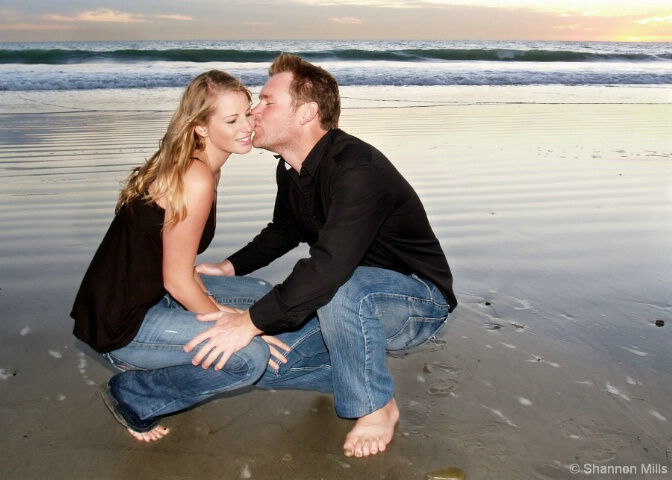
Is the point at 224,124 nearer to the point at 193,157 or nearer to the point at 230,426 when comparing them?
the point at 193,157

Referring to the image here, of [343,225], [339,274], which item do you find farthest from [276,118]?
[339,274]

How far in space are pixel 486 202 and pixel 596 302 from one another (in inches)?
90.8

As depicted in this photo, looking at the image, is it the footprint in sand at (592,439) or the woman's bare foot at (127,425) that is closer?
the footprint in sand at (592,439)

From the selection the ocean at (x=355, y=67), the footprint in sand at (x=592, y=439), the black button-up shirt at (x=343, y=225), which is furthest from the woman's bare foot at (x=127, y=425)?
the ocean at (x=355, y=67)

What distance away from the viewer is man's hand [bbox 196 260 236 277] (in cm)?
370

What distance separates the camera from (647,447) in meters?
2.86

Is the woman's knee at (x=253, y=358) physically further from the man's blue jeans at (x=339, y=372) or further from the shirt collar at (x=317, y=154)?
the shirt collar at (x=317, y=154)

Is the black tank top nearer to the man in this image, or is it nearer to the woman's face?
the man

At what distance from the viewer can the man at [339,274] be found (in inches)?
112

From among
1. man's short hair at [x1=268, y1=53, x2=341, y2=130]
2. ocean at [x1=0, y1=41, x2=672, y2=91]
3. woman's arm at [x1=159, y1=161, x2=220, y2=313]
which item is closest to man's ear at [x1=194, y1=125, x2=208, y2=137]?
woman's arm at [x1=159, y1=161, x2=220, y2=313]

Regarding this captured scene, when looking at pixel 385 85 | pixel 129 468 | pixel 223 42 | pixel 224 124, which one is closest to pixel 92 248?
pixel 224 124

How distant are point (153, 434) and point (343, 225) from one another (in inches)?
46.1

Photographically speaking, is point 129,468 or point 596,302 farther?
point 596,302

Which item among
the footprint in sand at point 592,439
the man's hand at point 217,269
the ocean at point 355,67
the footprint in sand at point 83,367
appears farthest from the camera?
the ocean at point 355,67
